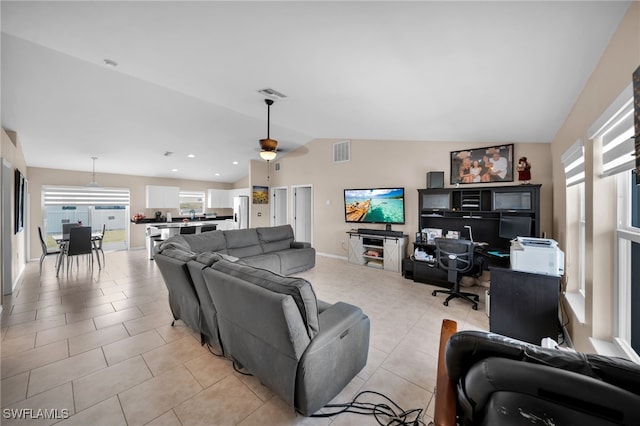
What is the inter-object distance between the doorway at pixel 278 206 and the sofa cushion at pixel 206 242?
3543 millimetres

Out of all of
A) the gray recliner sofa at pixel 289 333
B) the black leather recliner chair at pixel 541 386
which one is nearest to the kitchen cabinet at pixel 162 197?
the gray recliner sofa at pixel 289 333

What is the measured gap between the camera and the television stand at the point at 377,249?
16.2ft

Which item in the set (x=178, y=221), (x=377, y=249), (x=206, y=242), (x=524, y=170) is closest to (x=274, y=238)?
(x=206, y=242)

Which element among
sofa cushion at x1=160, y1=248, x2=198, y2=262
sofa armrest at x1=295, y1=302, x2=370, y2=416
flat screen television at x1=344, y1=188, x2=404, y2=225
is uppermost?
flat screen television at x1=344, y1=188, x2=404, y2=225

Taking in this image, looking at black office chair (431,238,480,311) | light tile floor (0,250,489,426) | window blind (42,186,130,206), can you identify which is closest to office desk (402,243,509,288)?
black office chair (431,238,480,311)

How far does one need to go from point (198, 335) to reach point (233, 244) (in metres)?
2.09

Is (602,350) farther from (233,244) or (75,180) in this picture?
(75,180)

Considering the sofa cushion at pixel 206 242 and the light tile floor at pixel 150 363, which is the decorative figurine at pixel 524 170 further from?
the sofa cushion at pixel 206 242

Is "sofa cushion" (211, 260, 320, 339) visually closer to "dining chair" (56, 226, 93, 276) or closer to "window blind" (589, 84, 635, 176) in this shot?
"window blind" (589, 84, 635, 176)

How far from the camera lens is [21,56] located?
2662 millimetres

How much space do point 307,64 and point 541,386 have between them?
2.73 metres

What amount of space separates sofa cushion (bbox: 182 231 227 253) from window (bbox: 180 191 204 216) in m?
4.94

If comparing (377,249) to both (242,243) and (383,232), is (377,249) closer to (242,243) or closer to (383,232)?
(383,232)

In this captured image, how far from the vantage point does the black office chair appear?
336 centimetres
